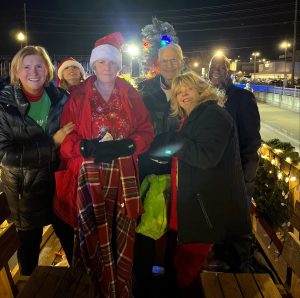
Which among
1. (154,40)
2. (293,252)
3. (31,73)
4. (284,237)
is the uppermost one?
(154,40)

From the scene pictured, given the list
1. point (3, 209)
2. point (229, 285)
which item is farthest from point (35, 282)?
point (229, 285)

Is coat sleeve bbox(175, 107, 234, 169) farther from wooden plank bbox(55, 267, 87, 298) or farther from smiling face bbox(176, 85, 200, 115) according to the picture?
wooden plank bbox(55, 267, 87, 298)

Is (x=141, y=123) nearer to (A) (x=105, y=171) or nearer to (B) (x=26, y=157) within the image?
(A) (x=105, y=171)

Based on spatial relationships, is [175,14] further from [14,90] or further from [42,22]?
[14,90]

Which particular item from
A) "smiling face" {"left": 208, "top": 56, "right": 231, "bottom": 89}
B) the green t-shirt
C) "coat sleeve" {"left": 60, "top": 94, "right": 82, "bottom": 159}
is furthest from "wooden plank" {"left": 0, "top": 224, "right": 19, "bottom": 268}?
"smiling face" {"left": 208, "top": 56, "right": 231, "bottom": 89}

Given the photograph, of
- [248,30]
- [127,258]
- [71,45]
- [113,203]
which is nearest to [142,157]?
[113,203]

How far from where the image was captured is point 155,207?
2.76 m

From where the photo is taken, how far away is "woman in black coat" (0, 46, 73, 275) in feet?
8.64

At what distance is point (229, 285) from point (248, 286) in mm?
130

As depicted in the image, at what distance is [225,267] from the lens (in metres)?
3.37

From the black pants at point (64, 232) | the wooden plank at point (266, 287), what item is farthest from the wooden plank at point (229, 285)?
the black pants at point (64, 232)

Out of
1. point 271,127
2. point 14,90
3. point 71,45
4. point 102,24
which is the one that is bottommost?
point 271,127

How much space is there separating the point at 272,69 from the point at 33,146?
86.8 m

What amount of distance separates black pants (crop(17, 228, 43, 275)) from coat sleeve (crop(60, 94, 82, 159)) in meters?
0.77
